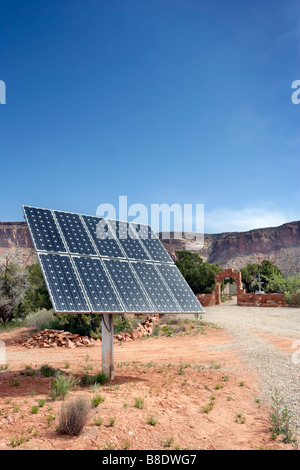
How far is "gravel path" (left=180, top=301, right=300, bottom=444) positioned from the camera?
34.3 feet

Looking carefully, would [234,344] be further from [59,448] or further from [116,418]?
[59,448]

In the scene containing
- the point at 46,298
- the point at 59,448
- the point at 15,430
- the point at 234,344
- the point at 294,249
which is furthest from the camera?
the point at 294,249

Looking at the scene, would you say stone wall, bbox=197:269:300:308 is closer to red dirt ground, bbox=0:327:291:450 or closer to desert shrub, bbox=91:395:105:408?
red dirt ground, bbox=0:327:291:450

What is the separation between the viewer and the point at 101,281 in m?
11.0

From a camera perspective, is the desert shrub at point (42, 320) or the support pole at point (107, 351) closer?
the support pole at point (107, 351)

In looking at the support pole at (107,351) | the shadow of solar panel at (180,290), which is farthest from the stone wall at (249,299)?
the support pole at (107,351)

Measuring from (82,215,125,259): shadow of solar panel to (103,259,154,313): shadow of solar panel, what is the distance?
0.42m

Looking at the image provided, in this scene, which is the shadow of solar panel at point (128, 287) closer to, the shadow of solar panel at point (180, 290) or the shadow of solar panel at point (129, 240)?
the shadow of solar panel at point (129, 240)

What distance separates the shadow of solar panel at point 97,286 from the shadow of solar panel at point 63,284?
0.86ft

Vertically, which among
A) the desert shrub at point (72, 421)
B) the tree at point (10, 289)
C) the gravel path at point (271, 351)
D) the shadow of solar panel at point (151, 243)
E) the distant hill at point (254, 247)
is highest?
the distant hill at point (254, 247)

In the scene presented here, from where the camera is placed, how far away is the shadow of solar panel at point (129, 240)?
44.0 feet

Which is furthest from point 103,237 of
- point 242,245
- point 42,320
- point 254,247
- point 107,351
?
point 242,245
